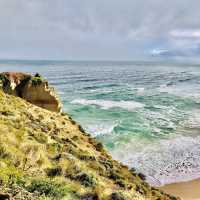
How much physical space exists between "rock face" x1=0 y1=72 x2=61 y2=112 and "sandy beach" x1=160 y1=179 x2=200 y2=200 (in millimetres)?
8941

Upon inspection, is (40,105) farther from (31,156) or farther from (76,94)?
(76,94)

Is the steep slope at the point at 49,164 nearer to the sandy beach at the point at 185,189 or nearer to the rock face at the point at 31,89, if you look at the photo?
the rock face at the point at 31,89

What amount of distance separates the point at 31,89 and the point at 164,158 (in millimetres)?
11943

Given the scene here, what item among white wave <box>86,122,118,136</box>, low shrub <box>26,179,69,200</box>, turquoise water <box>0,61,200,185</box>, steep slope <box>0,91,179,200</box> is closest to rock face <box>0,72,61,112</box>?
steep slope <box>0,91,179,200</box>

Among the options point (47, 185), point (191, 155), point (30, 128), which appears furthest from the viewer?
point (191, 155)

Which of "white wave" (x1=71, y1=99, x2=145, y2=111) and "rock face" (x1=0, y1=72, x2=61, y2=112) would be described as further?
"white wave" (x1=71, y1=99, x2=145, y2=111)

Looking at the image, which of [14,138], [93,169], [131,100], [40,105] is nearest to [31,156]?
[14,138]

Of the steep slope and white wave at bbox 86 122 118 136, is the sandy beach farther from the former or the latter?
white wave at bbox 86 122 118 136

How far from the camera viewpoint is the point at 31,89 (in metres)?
24.8

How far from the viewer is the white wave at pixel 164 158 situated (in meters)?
26.0

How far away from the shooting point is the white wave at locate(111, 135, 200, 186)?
2596 centimetres

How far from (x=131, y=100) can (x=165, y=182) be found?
34.4m

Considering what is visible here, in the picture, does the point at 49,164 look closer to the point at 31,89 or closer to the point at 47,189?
the point at 47,189

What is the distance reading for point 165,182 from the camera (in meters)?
24.8
